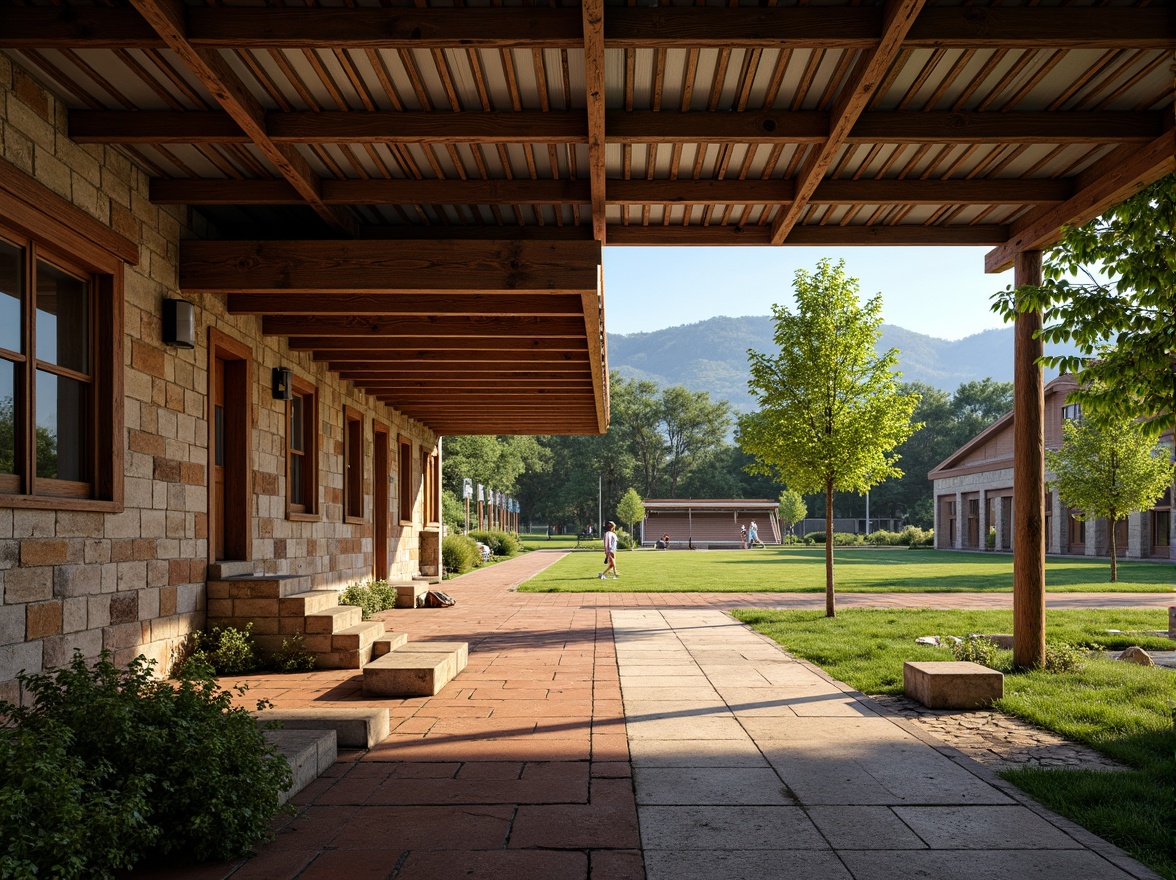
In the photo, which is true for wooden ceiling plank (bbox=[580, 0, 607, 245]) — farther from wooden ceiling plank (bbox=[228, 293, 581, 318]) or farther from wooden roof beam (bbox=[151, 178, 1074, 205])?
wooden ceiling plank (bbox=[228, 293, 581, 318])

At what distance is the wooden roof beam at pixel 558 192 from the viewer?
23.6 ft

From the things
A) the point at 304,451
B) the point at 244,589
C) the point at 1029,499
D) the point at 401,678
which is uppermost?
the point at 304,451

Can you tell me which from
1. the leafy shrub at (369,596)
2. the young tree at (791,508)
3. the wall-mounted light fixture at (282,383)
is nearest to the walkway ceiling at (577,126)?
the wall-mounted light fixture at (282,383)

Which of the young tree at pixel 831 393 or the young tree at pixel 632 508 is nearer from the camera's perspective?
the young tree at pixel 831 393

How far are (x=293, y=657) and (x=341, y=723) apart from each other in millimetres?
3034

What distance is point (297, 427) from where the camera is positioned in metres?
11.8

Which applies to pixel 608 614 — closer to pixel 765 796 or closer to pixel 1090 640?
pixel 1090 640

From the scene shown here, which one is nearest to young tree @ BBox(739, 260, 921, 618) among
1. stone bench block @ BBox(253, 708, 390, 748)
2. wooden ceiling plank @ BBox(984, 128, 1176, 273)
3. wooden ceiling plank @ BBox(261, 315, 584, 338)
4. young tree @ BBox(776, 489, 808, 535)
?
wooden ceiling plank @ BBox(261, 315, 584, 338)

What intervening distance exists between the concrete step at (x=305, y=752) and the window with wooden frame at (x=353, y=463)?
353 inches

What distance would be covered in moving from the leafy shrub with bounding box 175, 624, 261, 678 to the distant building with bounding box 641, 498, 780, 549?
2146 inches

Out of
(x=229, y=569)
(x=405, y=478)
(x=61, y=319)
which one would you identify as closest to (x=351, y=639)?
(x=229, y=569)

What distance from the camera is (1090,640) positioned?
10.4 meters

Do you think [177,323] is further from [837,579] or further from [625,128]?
[837,579]

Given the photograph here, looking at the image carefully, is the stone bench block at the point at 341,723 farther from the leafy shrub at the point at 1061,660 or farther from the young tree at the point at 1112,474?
the young tree at the point at 1112,474
